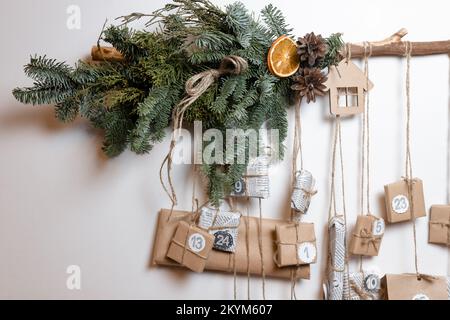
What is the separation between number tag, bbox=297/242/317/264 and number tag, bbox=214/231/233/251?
A: 12cm

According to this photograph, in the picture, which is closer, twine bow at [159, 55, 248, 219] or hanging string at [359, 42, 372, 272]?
twine bow at [159, 55, 248, 219]

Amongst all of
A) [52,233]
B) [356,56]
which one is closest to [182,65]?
[356,56]

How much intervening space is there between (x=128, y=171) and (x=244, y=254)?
0.87 feet

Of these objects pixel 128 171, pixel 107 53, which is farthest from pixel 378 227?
pixel 107 53

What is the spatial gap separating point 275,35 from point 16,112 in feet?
1.70

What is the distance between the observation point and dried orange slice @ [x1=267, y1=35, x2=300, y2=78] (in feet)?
2.25

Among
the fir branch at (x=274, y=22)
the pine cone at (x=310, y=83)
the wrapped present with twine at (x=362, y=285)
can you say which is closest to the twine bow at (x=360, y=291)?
the wrapped present with twine at (x=362, y=285)

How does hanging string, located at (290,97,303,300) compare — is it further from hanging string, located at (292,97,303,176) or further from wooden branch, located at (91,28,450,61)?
→ wooden branch, located at (91,28,450,61)

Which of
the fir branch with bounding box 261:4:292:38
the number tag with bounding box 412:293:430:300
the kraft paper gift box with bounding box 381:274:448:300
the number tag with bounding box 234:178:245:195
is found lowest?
the number tag with bounding box 412:293:430:300

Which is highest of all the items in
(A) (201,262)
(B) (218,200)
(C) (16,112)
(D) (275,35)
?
(D) (275,35)

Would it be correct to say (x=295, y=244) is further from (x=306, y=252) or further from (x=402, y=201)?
(x=402, y=201)

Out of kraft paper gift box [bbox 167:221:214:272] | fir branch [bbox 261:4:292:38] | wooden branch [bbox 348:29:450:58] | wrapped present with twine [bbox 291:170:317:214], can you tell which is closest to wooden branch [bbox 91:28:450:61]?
wooden branch [bbox 348:29:450:58]
